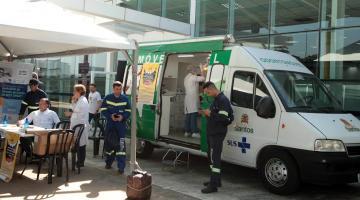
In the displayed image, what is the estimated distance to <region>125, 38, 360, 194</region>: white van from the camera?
24.1ft

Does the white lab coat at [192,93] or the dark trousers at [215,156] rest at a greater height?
the white lab coat at [192,93]

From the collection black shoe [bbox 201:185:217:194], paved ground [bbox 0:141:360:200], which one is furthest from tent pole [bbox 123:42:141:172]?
black shoe [bbox 201:185:217:194]

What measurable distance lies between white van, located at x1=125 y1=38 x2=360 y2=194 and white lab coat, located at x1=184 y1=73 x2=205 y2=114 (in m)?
0.69

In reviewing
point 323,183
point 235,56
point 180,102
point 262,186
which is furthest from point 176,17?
point 323,183

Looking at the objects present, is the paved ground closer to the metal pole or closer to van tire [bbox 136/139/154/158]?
the metal pole

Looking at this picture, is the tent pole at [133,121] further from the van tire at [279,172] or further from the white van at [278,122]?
the van tire at [279,172]

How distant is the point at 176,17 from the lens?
57.3 ft

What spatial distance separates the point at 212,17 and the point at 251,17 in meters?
1.73

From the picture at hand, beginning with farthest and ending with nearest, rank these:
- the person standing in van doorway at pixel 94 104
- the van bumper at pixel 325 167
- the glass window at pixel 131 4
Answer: the glass window at pixel 131 4, the person standing in van doorway at pixel 94 104, the van bumper at pixel 325 167

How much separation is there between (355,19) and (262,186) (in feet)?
18.6

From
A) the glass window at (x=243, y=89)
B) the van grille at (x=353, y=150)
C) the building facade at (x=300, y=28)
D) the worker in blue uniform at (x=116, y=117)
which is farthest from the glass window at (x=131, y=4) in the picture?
the van grille at (x=353, y=150)

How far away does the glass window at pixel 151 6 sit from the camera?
18.4 metres

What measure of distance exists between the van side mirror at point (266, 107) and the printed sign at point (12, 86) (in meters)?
5.97

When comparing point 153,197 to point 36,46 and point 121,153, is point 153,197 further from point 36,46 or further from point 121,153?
point 36,46
